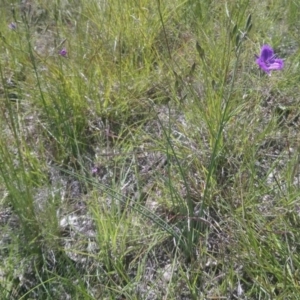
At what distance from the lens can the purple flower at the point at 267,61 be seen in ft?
4.97

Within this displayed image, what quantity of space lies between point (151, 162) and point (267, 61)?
541mm

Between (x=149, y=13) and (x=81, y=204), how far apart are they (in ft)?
3.44

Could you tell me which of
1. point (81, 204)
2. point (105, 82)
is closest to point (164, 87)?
point (105, 82)

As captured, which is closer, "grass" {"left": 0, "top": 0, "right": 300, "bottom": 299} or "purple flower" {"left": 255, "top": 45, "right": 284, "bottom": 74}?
"grass" {"left": 0, "top": 0, "right": 300, "bottom": 299}

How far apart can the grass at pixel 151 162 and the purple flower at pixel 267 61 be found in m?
0.09

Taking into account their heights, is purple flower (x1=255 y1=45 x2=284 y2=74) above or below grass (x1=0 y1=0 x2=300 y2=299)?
above

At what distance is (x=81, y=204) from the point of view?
1541 millimetres

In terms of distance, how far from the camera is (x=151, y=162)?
63.7 inches

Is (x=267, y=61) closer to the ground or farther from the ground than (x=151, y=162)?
farther from the ground

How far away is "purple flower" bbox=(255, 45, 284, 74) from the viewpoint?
151 cm

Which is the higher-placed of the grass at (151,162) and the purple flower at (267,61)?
the purple flower at (267,61)

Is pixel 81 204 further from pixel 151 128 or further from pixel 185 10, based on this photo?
pixel 185 10

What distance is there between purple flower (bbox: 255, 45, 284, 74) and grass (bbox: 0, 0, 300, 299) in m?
0.09

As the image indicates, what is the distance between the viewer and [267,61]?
5.09ft
